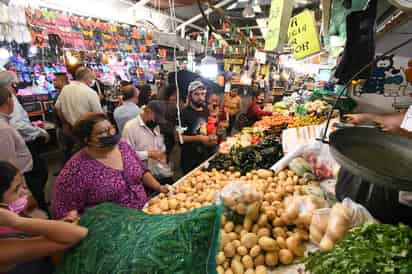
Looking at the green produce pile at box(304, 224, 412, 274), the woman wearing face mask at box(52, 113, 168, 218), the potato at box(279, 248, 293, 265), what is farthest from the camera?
the woman wearing face mask at box(52, 113, 168, 218)

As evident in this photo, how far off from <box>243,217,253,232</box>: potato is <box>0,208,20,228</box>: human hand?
3.80 feet

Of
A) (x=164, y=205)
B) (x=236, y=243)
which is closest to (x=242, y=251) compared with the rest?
(x=236, y=243)

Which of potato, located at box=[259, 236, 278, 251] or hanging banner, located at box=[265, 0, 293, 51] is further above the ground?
hanging banner, located at box=[265, 0, 293, 51]

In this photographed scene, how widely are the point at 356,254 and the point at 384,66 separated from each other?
3.29m

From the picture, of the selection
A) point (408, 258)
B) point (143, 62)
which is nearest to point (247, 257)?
point (408, 258)

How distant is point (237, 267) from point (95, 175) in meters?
1.22

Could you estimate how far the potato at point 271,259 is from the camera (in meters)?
1.23

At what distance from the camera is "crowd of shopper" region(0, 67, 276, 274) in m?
1.00

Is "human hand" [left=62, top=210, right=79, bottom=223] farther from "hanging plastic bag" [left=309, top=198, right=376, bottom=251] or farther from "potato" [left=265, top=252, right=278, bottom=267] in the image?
"hanging plastic bag" [left=309, top=198, right=376, bottom=251]

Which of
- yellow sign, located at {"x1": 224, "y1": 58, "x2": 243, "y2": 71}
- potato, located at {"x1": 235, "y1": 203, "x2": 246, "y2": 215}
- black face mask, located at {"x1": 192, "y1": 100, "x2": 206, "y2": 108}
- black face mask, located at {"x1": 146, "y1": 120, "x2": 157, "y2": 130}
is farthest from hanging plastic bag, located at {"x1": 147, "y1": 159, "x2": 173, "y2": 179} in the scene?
yellow sign, located at {"x1": 224, "y1": 58, "x2": 243, "y2": 71}

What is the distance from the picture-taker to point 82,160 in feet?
5.82

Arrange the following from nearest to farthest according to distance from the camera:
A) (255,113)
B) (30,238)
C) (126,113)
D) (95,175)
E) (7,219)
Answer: (7,219)
(30,238)
(95,175)
(126,113)
(255,113)

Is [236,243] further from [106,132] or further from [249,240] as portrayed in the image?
[106,132]

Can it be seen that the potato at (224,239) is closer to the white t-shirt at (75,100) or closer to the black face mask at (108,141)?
the black face mask at (108,141)
